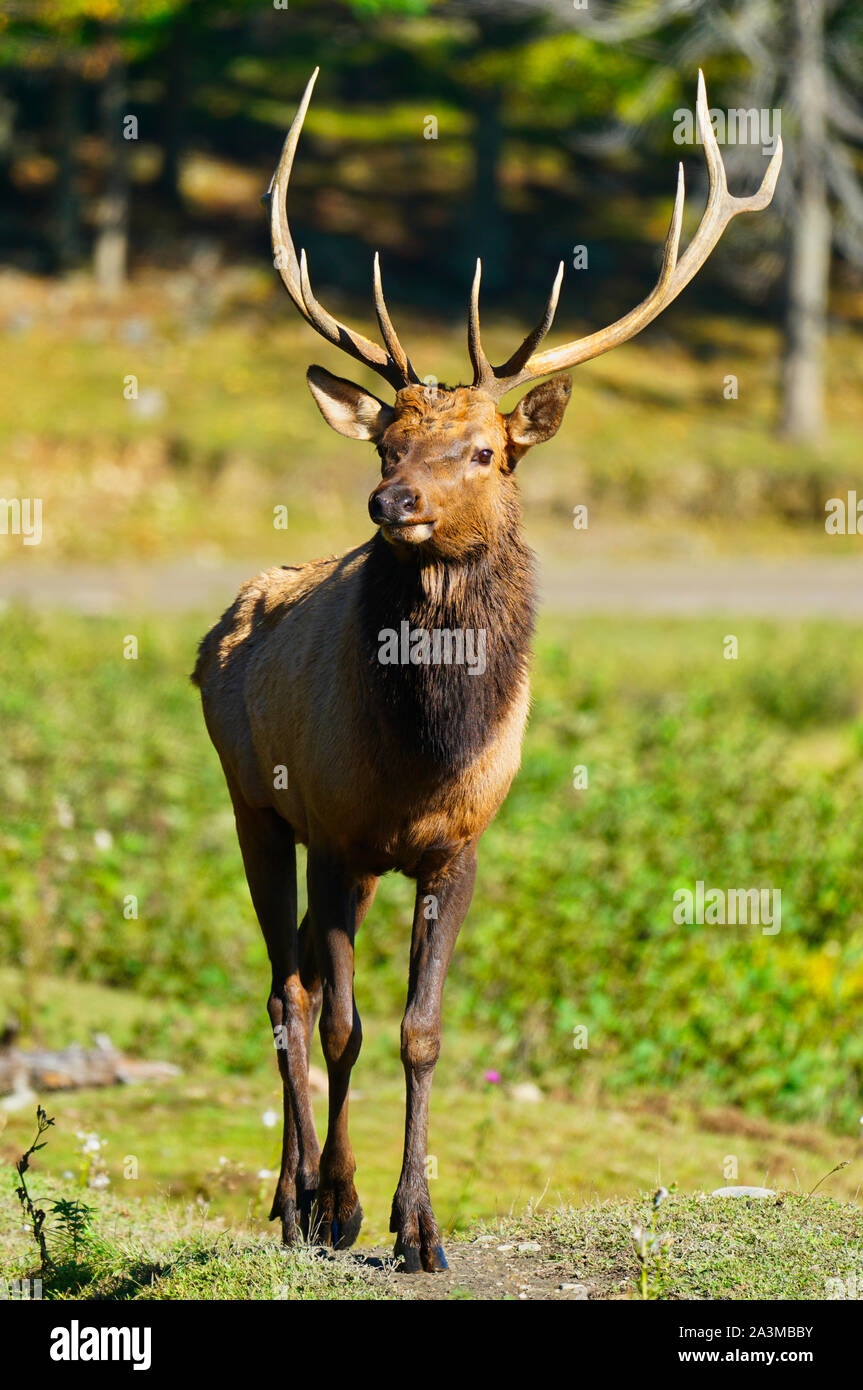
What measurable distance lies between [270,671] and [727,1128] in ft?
15.1

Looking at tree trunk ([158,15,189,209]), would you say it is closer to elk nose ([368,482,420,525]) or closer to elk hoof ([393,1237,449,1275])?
elk nose ([368,482,420,525])

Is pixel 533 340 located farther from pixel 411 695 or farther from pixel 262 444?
pixel 262 444

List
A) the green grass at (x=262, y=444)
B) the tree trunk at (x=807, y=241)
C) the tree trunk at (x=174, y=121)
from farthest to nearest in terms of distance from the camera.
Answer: the tree trunk at (x=174, y=121) < the tree trunk at (x=807, y=241) < the green grass at (x=262, y=444)

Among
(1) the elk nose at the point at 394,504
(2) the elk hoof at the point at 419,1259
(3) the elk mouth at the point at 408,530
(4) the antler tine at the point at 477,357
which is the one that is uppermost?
(4) the antler tine at the point at 477,357

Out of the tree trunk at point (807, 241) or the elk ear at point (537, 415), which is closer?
the elk ear at point (537, 415)

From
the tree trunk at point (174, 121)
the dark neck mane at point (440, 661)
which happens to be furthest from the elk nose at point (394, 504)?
the tree trunk at point (174, 121)

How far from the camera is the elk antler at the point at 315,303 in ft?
20.5

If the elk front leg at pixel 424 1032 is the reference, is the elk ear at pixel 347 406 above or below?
above

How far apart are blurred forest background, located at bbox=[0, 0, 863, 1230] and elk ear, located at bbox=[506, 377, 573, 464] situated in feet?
11.6

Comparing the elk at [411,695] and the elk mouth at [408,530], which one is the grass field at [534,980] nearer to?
the elk at [411,695]

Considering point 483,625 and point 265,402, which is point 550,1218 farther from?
point 265,402

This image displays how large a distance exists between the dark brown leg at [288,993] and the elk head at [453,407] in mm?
1631

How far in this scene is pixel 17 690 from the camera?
14.2 meters

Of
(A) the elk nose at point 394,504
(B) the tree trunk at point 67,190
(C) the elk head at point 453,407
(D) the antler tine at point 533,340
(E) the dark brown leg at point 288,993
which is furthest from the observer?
(B) the tree trunk at point 67,190
